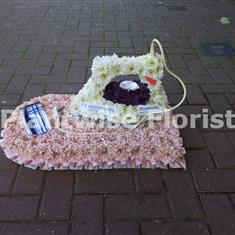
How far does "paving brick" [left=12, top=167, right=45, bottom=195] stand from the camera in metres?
2.12

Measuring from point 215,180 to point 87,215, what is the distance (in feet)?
2.80

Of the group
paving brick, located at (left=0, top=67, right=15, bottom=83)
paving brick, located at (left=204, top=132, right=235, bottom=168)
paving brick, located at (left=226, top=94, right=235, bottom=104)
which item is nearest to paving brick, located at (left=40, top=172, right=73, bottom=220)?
paving brick, located at (left=204, top=132, right=235, bottom=168)

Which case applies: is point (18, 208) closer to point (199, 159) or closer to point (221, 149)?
point (199, 159)

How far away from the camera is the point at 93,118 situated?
8.15ft

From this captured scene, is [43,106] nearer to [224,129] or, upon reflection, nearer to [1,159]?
A: [1,159]

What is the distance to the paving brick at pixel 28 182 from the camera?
6.96 feet

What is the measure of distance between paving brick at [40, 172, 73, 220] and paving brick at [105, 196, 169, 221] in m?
0.24

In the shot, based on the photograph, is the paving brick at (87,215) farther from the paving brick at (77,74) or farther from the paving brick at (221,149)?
the paving brick at (77,74)

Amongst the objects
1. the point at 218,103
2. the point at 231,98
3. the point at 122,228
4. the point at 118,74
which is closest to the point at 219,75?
the point at 231,98

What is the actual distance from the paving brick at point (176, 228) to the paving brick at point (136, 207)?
2.4 inches

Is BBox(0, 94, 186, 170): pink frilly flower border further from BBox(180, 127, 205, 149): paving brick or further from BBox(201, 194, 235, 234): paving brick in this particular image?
BBox(201, 194, 235, 234): paving brick

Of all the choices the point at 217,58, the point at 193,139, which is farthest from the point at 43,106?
the point at 217,58

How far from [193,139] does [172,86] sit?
837mm

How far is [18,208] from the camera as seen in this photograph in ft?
6.58
